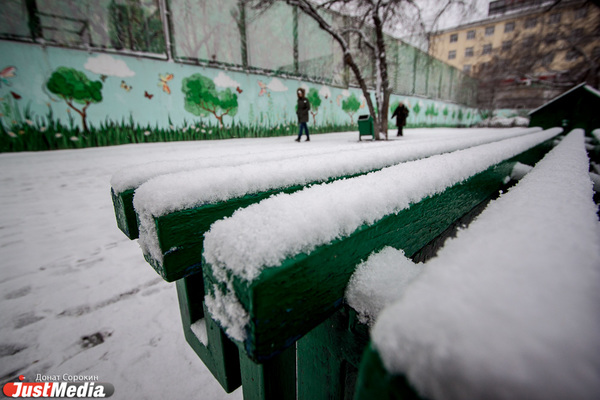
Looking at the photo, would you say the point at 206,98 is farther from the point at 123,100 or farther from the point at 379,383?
the point at 379,383

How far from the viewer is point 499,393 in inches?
6.0

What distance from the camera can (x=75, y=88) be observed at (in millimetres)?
5773

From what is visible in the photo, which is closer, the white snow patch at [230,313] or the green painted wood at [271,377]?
the white snow patch at [230,313]

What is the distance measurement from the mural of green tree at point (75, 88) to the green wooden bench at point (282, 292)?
736cm

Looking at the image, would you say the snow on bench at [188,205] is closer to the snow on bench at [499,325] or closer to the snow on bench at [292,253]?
the snow on bench at [292,253]

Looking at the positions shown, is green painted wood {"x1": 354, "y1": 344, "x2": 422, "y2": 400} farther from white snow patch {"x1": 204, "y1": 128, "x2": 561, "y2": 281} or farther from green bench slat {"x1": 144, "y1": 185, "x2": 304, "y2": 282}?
green bench slat {"x1": 144, "y1": 185, "x2": 304, "y2": 282}

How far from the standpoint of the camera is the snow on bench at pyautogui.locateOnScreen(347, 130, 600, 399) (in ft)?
0.51

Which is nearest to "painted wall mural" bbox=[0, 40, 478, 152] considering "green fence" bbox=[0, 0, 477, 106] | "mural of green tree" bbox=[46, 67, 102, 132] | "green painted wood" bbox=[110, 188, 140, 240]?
"mural of green tree" bbox=[46, 67, 102, 132]

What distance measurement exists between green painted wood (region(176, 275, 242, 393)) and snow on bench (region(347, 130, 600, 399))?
561mm

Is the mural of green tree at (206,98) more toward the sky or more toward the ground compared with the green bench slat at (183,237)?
more toward the sky

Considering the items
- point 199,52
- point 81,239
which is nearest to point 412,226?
point 81,239

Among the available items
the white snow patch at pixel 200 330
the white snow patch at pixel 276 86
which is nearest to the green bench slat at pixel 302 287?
the white snow patch at pixel 200 330

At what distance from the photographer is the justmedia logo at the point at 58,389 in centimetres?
105

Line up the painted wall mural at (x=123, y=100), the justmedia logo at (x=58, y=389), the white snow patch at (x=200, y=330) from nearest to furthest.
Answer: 1. the white snow patch at (x=200, y=330)
2. the justmedia logo at (x=58, y=389)
3. the painted wall mural at (x=123, y=100)
